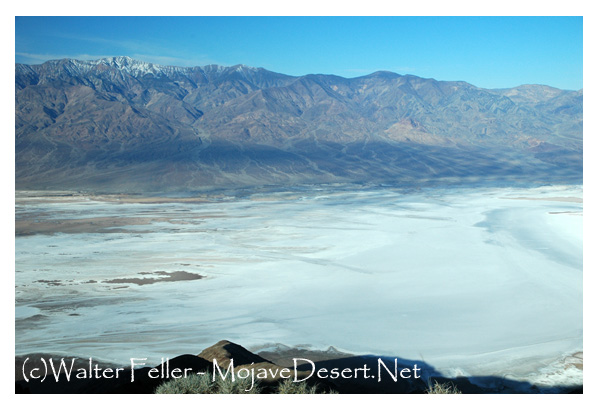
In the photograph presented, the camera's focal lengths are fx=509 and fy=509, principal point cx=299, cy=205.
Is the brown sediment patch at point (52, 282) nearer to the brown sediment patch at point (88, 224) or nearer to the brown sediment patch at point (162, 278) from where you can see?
the brown sediment patch at point (162, 278)

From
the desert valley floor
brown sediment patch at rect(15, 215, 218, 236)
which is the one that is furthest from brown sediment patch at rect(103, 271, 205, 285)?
brown sediment patch at rect(15, 215, 218, 236)

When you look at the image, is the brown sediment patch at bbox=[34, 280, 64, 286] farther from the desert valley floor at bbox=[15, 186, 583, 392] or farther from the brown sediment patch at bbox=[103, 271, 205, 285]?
the brown sediment patch at bbox=[103, 271, 205, 285]

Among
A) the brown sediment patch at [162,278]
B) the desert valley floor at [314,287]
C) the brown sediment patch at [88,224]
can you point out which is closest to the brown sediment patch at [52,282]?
the desert valley floor at [314,287]

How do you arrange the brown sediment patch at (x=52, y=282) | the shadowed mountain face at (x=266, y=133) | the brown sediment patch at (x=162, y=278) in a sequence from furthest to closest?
the shadowed mountain face at (x=266, y=133)
the brown sediment patch at (x=162, y=278)
the brown sediment patch at (x=52, y=282)

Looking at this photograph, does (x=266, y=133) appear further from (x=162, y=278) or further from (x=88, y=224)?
(x=162, y=278)

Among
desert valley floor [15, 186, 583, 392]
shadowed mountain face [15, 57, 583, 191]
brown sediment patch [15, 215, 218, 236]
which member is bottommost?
desert valley floor [15, 186, 583, 392]

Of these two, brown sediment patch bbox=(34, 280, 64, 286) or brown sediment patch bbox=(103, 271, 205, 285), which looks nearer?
brown sediment patch bbox=(34, 280, 64, 286)
